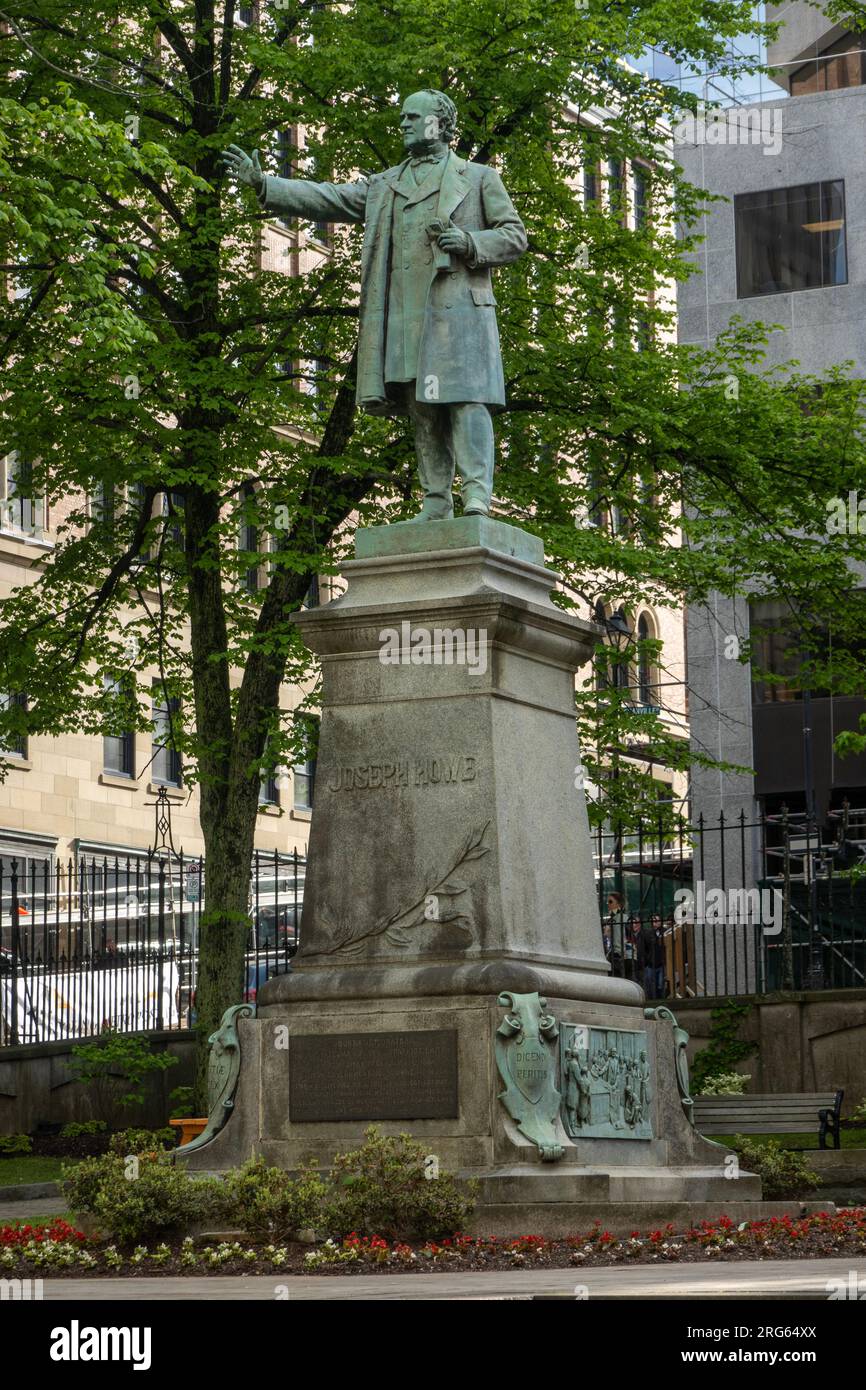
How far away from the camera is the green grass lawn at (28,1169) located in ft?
75.9

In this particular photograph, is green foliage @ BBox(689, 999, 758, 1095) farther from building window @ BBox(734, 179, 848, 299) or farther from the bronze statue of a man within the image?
building window @ BBox(734, 179, 848, 299)

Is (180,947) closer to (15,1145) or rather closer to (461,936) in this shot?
(15,1145)

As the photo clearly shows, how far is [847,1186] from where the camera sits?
19.3 meters

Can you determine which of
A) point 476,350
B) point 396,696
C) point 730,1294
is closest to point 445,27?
point 476,350

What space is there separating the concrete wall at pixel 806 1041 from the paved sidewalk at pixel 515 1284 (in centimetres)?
1424

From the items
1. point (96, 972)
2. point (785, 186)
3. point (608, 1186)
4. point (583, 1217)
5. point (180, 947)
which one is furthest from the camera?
point (785, 186)

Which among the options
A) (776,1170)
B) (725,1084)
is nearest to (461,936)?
(776,1170)

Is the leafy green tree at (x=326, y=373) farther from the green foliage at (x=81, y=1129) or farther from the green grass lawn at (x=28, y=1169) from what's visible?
the green foliage at (x=81, y=1129)

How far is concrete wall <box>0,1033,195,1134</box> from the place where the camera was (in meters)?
26.8

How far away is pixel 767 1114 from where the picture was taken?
72.5ft

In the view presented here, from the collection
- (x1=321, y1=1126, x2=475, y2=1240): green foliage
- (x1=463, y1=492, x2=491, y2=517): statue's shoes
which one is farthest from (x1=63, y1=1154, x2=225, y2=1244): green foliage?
(x1=463, y1=492, x2=491, y2=517): statue's shoes

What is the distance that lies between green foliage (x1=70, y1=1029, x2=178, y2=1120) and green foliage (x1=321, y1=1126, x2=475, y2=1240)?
1351 cm

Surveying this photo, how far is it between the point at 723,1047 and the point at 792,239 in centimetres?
2164

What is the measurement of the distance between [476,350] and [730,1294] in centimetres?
838
